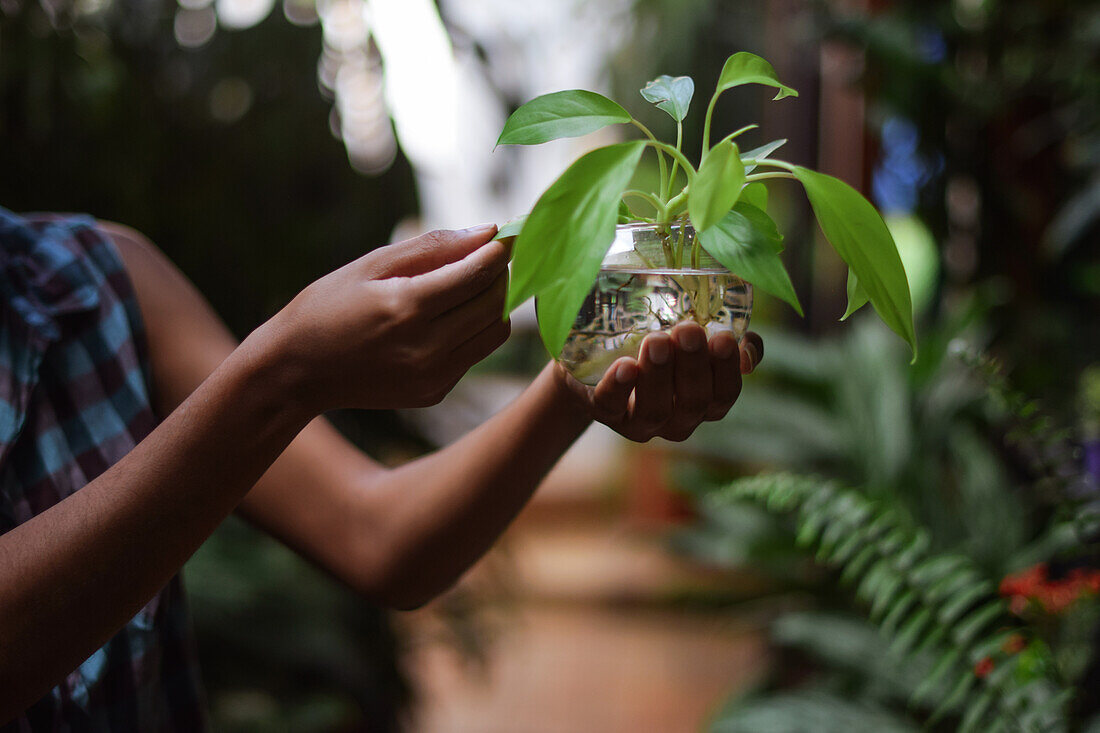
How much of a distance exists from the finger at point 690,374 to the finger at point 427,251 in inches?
5.2

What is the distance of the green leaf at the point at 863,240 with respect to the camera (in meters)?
0.46

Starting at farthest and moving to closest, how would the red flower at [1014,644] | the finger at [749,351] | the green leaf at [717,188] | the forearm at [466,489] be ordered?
the red flower at [1014,644]
the forearm at [466,489]
the finger at [749,351]
the green leaf at [717,188]

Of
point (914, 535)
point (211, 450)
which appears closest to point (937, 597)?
point (914, 535)

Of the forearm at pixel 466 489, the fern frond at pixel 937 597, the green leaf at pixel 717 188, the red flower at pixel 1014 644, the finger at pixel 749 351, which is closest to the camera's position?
the green leaf at pixel 717 188

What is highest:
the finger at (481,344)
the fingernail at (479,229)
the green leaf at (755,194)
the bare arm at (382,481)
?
the green leaf at (755,194)

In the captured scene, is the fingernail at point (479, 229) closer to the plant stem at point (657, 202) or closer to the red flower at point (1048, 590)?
the plant stem at point (657, 202)

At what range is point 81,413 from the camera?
0.66 m

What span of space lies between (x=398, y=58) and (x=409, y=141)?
0.58ft

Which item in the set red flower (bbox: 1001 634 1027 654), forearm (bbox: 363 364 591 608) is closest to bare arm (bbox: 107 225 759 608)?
forearm (bbox: 363 364 591 608)

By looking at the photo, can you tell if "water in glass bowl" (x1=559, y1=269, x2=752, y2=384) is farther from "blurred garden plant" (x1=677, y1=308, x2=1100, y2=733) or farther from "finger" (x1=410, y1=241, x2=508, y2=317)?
"blurred garden plant" (x1=677, y1=308, x2=1100, y2=733)

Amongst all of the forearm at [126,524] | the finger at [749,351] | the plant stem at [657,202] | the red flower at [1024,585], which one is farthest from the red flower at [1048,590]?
the forearm at [126,524]

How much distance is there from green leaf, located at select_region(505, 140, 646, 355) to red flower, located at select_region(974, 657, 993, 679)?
603 millimetres

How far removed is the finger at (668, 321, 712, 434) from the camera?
1.51 feet

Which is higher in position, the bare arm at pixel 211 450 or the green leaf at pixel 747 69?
the green leaf at pixel 747 69
